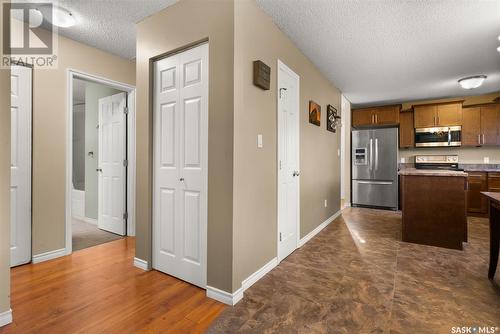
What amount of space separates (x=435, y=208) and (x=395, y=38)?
7.05ft

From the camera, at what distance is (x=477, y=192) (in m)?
4.93

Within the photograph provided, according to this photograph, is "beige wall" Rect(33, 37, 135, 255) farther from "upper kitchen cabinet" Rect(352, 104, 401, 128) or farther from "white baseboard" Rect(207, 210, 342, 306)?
"upper kitchen cabinet" Rect(352, 104, 401, 128)

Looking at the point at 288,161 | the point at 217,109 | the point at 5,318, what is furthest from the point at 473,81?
the point at 5,318

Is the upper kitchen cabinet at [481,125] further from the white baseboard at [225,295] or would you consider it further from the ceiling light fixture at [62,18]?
the ceiling light fixture at [62,18]

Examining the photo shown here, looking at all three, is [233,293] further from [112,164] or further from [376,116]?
[376,116]

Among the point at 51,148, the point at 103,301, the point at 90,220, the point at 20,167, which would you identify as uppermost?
the point at 51,148

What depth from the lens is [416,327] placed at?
1.62 meters

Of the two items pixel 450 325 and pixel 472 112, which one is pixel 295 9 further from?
pixel 472 112

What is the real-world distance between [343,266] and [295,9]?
2564 millimetres

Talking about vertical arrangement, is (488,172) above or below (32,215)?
above

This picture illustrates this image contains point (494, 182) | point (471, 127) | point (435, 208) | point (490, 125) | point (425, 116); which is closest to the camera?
point (435, 208)

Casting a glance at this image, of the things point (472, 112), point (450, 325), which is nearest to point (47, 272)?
point (450, 325)

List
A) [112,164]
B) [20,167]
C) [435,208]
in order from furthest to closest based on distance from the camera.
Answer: [112,164] < [435,208] < [20,167]

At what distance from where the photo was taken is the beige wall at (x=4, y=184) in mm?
1605
